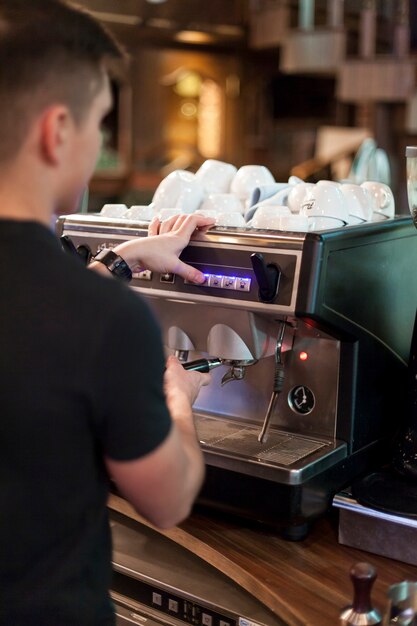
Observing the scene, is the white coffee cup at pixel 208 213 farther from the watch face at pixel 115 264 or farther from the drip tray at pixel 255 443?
the drip tray at pixel 255 443

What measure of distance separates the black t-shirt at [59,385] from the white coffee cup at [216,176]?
0.92 meters

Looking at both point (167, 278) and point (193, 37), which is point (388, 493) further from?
point (193, 37)

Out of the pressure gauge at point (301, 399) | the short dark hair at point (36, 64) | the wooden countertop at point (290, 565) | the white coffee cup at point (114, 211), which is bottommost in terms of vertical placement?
the wooden countertop at point (290, 565)

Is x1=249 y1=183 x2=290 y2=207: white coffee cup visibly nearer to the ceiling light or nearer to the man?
the man

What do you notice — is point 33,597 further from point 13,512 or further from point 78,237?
point 78,237

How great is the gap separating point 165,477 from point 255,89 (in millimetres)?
7309

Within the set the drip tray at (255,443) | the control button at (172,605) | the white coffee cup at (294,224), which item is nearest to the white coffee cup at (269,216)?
the white coffee cup at (294,224)

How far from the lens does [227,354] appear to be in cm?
133

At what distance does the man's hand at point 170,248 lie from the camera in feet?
4.28

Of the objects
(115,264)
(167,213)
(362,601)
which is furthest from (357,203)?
(362,601)

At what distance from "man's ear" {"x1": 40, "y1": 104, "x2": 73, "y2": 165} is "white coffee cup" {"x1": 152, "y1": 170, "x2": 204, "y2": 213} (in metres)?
0.81

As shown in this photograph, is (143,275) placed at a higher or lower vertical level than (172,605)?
higher

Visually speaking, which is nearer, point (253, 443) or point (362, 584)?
point (362, 584)

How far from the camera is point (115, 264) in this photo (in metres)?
1.34
